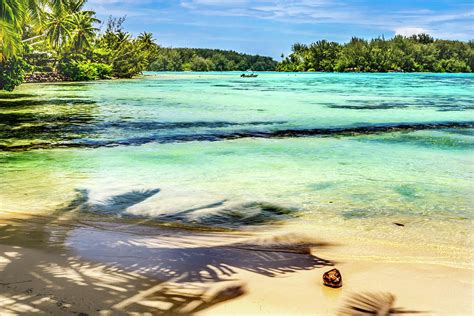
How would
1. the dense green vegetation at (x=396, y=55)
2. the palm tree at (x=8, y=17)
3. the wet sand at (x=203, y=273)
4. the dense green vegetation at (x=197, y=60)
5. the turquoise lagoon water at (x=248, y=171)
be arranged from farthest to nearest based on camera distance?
the dense green vegetation at (x=197, y=60) → the dense green vegetation at (x=396, y=55) → the palm tree at (x=8, y=17) → the turquoise lagoon water at (x=248, y=171) → the wet sand at (x=203, y=273)

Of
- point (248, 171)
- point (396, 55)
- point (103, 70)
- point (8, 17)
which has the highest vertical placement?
point (396, 55)

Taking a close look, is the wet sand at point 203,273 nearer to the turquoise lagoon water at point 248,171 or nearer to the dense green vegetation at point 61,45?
the turquoise lagoon water at point 248,171

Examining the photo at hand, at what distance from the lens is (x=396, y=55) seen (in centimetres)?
14562

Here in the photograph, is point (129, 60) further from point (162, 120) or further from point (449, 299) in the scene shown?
point (449, 299)

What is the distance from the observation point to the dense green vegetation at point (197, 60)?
16438 centimetres

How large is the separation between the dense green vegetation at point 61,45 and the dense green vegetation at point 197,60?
65665 mm

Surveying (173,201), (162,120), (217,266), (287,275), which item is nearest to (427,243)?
(287,275)

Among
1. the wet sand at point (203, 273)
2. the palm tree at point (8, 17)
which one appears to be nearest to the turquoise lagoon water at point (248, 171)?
the wet sand at point (203, 273)

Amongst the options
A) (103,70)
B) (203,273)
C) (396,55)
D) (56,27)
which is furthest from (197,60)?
(203,273)

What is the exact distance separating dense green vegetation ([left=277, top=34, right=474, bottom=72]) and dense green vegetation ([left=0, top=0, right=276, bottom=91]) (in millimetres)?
74700

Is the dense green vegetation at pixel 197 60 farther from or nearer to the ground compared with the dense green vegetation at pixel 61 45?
farther from the ground

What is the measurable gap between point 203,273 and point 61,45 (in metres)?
59.8

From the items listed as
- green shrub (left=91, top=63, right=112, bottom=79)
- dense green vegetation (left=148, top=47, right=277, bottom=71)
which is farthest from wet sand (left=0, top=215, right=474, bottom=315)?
dense green vegetation (left=148, top=47, right=277, bottom=71)

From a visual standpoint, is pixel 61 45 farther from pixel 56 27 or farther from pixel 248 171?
pixel 248 171
